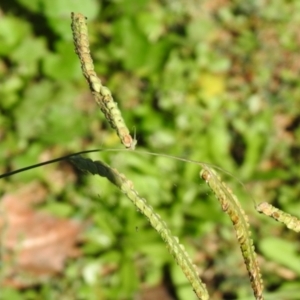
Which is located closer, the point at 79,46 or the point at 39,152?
the point at 79,46

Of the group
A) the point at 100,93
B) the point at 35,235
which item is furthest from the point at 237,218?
the point at 35,235

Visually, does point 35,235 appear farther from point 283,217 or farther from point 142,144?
point 283,217

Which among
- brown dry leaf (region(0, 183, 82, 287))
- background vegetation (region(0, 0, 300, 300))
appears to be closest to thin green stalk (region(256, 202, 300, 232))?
background vegetation (region(0, 0, 300, 300))

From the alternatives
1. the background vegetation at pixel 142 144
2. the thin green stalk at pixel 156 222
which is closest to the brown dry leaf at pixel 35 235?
the background vegetation at pixel 142 144

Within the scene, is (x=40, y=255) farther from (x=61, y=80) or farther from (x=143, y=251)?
(x=61, y=80)

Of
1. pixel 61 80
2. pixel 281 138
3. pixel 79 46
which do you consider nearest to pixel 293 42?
pixel 281 138

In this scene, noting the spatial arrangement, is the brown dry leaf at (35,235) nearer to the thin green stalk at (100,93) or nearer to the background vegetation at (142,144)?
the background vegetation at (142,144)

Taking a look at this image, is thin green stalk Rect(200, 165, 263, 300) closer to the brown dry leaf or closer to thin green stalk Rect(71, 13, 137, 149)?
thin green stalk Rect(71, 13, 137, 149)
